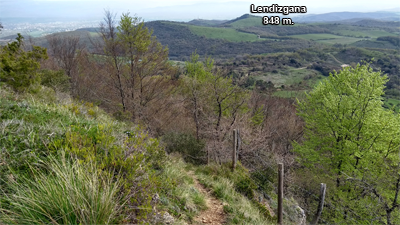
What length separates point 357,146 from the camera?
12977 millimetres

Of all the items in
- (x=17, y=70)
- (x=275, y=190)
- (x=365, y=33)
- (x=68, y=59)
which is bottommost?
(x=275, y=190)

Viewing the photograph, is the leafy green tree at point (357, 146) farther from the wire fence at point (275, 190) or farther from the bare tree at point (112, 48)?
the bare tree at point (112, 48)

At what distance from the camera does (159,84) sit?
18.6 m

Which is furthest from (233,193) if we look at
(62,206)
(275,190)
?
(275,190)

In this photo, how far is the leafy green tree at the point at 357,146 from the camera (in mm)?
10953

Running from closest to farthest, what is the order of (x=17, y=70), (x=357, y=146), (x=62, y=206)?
(x=62, y=206) → (x=17, y=70) → (x=357, y=146)

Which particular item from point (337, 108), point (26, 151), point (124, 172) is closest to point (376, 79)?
point (337, 108)

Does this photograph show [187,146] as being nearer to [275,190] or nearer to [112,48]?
[275,190]

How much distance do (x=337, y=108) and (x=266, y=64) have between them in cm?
6990

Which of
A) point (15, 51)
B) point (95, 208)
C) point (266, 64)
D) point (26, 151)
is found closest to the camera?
point (95, 208)

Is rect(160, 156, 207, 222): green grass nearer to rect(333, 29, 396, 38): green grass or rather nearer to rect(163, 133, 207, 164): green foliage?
rect(163, 133, 207, 164): green foliage

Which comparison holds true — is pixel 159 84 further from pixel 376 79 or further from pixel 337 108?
pixel 376 79

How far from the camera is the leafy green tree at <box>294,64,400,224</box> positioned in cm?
1095

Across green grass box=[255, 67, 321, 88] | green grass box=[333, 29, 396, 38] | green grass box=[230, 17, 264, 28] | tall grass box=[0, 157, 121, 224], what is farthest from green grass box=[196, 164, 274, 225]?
green grass box=[230, 17, 264, 28]
